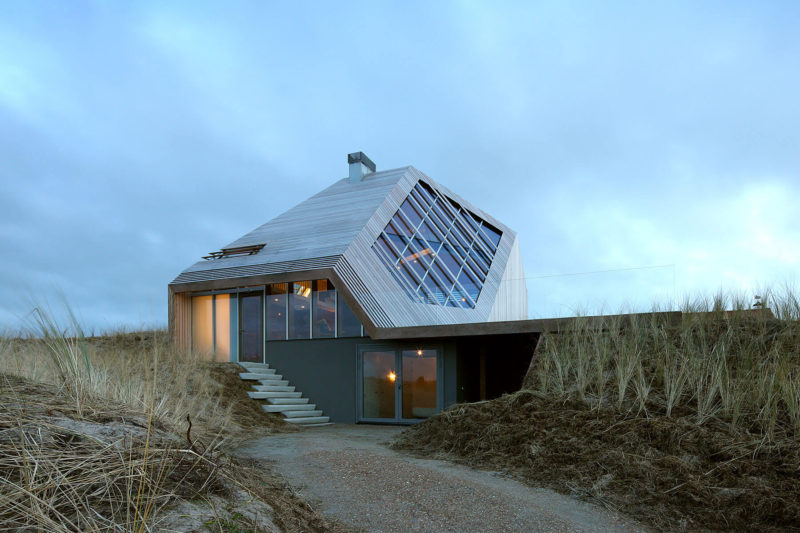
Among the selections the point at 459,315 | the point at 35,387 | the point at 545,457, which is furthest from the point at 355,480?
the point at 459,315

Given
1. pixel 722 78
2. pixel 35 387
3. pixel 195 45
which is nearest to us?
pixel 35 387

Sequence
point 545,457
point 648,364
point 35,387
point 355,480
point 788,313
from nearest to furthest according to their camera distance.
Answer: point 35,387, point 355,480, point 545,457, point 648,364, point 788,313

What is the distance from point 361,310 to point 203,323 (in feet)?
17.3

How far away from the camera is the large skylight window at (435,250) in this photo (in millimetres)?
14086

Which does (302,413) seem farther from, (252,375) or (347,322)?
(347,322)

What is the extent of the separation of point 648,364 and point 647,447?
219 centimetres

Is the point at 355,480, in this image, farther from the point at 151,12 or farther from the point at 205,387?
the point at 151,12

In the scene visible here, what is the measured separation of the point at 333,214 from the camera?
15.5 m

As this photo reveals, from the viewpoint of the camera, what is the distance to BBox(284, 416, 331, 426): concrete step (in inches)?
451

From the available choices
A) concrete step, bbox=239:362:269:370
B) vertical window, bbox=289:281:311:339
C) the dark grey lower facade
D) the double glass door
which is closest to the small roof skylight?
vertical window, bbox=289:281:311:339

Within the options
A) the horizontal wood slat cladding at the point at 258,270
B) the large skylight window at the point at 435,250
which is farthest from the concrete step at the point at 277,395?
the large skylight window at the point at 435,250

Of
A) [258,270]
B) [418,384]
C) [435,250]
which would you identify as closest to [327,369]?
[418,384]

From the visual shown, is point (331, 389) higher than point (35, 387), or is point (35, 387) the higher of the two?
point (35, 387)

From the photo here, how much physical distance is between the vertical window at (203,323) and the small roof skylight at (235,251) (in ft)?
3.77
